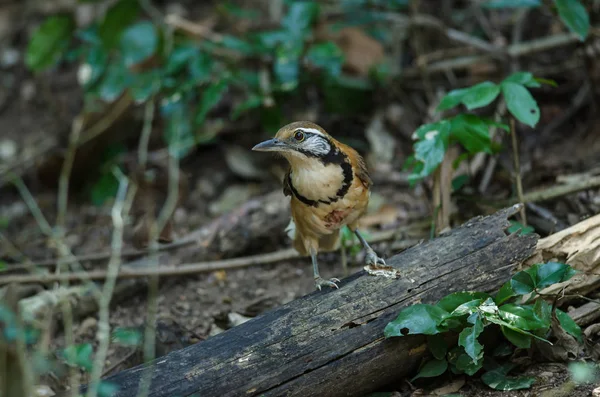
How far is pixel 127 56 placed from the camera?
779 centimetres

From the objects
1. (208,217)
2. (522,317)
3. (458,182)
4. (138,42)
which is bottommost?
(522,317)

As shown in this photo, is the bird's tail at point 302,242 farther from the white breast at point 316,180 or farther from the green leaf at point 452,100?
the green leaf at point 452,100

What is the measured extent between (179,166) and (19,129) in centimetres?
258

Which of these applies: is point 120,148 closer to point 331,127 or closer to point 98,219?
point 98,219

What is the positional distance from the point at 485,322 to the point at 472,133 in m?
1.57

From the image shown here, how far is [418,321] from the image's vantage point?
3.75m

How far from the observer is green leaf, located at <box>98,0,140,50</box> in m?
7.88

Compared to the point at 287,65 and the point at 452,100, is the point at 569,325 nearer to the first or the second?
the point at 452,100

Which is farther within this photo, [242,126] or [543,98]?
[242,126]

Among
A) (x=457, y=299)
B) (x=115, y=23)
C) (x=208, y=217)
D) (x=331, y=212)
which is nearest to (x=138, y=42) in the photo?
(x=115, y=23)

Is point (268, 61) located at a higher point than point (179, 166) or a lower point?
higher

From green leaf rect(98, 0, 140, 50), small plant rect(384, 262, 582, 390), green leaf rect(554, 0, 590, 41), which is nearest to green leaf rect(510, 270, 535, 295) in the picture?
small plant rect(384, 262, 582, 390)

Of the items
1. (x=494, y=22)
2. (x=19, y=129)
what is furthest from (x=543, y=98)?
(x=19, y=129)

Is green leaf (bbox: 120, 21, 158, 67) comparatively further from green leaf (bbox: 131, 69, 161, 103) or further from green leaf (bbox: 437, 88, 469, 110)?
green leaf (bbox: 437, 88, 469, 110)
